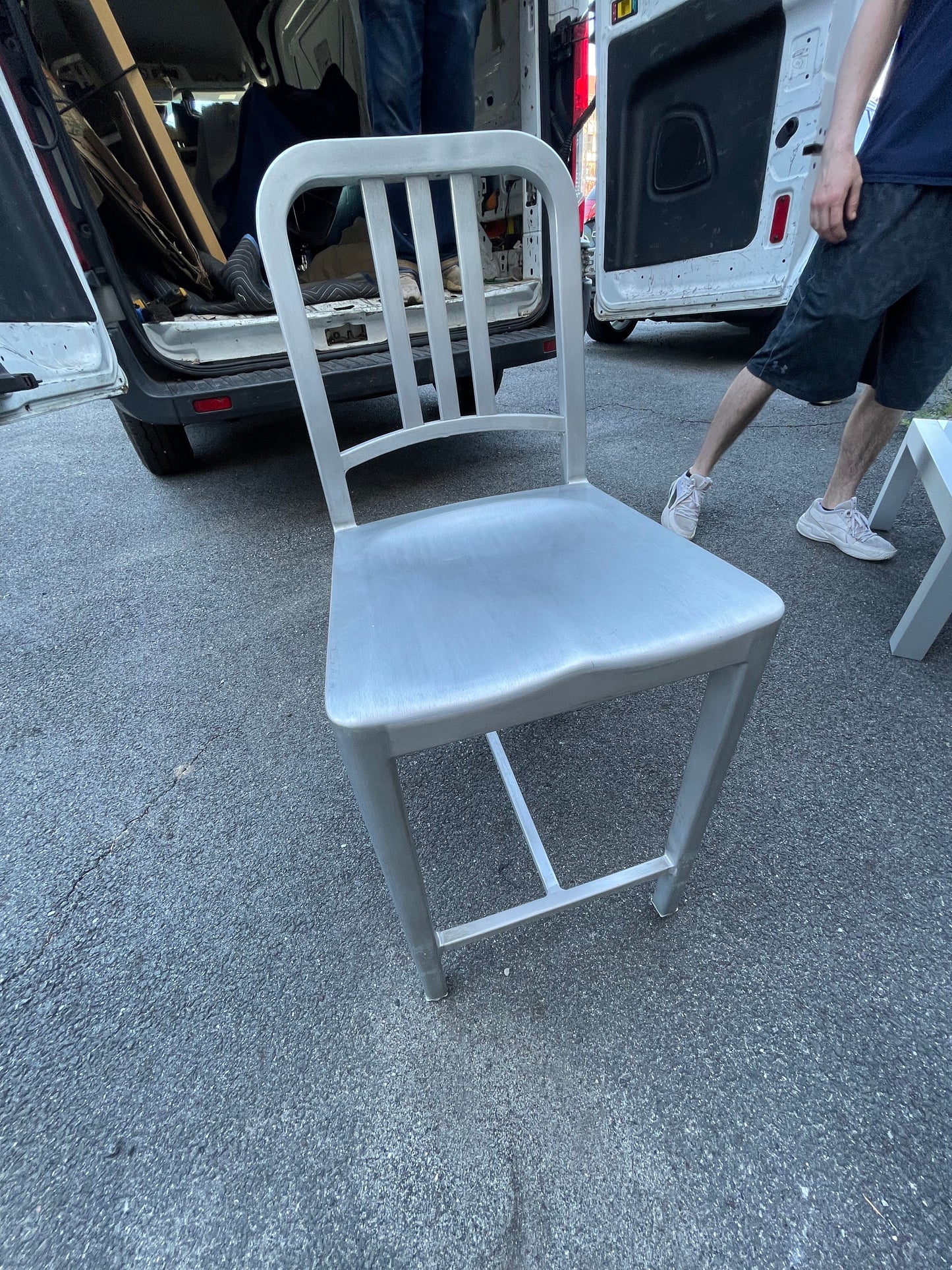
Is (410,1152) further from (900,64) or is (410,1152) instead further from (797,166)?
(797,166)

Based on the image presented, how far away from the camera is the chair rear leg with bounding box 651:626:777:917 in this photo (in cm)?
60

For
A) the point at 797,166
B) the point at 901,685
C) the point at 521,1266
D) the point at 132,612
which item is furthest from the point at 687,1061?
the point at 797,166

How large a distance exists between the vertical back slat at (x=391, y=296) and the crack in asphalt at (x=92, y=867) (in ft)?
2.74

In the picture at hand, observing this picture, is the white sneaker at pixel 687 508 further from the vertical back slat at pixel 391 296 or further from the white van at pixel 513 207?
the vertical back slat at pixel 391 296

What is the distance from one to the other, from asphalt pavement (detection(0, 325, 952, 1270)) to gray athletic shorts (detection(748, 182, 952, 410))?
20.7 inches

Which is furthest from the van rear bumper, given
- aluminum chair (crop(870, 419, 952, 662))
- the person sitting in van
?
aluminum chair (crop(870, 419, 952, 662))

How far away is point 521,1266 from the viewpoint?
57 cm

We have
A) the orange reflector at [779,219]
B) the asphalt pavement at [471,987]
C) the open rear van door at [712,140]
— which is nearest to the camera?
the asphalt pavement at [471,987]

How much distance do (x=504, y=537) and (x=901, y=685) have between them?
3.36 feet

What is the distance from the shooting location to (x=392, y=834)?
1.82 feet

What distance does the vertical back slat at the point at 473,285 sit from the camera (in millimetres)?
819

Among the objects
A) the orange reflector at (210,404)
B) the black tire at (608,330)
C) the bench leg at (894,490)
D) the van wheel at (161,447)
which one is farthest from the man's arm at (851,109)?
the black tire at (608,330)

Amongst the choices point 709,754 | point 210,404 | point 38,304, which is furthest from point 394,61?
point 709,754

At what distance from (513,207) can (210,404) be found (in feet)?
6.18
